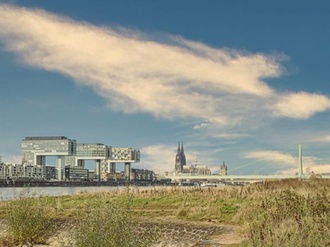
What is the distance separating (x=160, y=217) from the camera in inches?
1070

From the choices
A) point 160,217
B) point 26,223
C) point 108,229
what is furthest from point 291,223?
point 26,223

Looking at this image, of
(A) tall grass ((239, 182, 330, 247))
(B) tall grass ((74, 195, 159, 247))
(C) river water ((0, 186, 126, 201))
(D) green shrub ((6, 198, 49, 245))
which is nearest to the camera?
(A) tall grass ((239, 182, 330, 247))

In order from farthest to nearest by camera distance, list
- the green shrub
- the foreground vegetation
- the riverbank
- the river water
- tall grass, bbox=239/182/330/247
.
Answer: the river water < the green shrub < the riverbank < the foreground vegetation < tall grass, bbox=239/182/330/247

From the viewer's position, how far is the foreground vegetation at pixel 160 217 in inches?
561

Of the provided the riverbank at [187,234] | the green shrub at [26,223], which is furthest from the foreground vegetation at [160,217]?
the riverbank at [187,234]

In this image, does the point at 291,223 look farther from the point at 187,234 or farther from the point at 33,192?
the point at 33,192

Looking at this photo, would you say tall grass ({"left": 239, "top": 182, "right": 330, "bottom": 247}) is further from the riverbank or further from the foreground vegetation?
the riverbank

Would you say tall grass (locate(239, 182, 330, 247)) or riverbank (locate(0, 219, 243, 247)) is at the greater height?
tall grass (locate(239, 182, 330, 247))

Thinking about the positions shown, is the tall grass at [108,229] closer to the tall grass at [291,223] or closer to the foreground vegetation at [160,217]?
the foreground vegetation at [160,217]

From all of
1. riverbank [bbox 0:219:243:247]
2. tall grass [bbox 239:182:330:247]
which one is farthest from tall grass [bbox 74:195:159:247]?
riverbank [bbox 0:219:243:247]

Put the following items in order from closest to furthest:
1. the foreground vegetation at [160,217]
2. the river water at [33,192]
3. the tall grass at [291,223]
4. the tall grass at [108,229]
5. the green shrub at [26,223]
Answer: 1. the tall grass at [291,223]
2. the tall grass at [108,229]
3. the foreground vegetation at [160,217]
4. the green shrub at [26,223]
5. the river water at [33,192]

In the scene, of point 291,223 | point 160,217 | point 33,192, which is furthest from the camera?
point 160,217

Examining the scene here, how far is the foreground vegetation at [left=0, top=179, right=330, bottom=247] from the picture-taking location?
14250mm

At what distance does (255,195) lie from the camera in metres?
34.5
